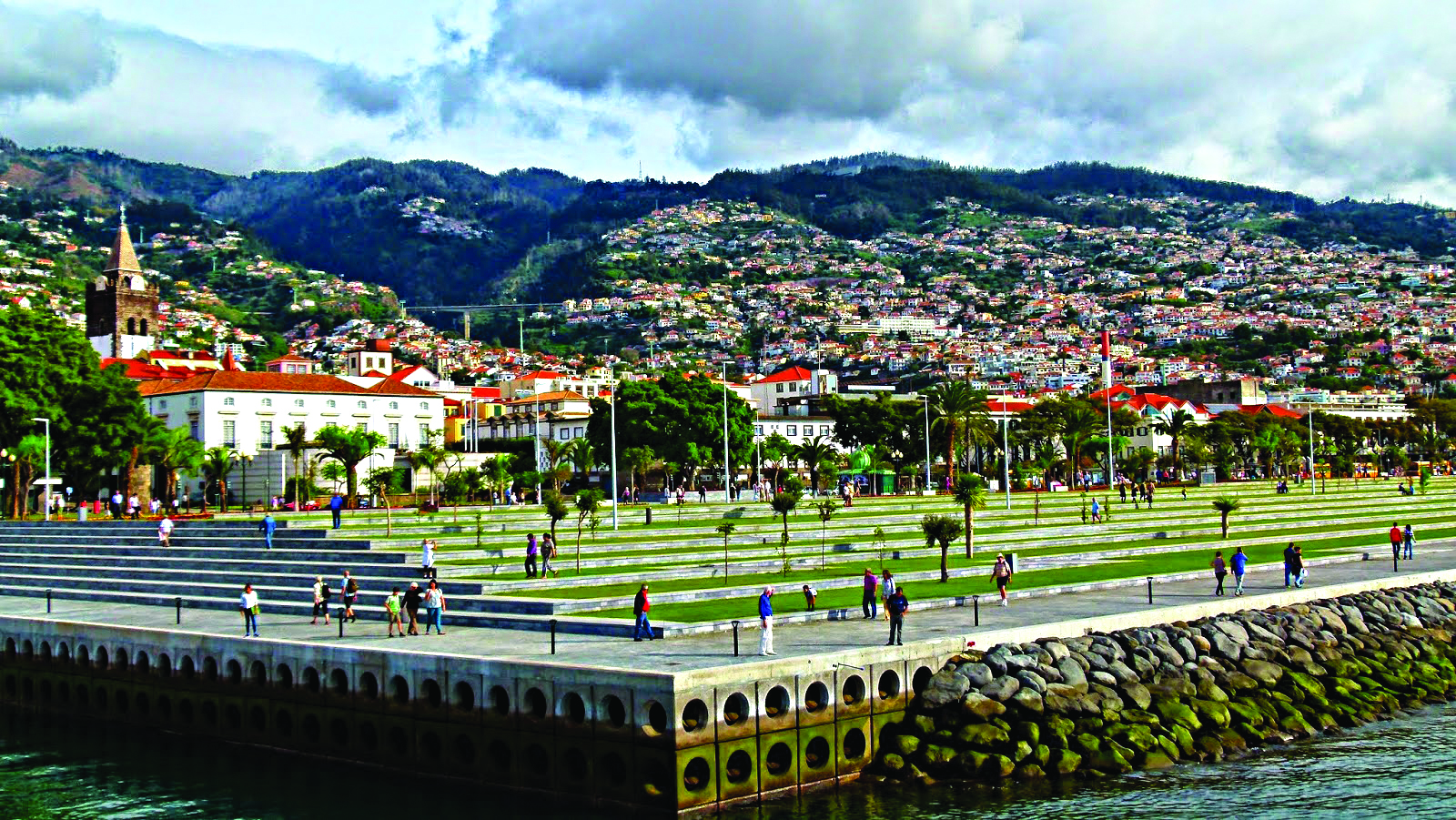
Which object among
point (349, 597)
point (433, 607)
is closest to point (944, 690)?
point (433, 607)

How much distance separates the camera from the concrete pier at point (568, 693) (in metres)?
25.7

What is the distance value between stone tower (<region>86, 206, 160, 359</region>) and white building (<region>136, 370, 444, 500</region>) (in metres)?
63.5

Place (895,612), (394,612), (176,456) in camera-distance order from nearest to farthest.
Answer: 1. (895,612)
2. (394,612)
3. (176,456)

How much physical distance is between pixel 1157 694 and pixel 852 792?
8112 mm

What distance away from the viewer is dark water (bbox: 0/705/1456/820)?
84.6 ft

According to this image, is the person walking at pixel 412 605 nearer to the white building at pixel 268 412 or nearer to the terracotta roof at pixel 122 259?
the white building at pixel 268 412

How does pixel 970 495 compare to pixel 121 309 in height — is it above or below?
below

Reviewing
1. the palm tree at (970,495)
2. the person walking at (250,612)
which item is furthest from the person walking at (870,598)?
the palm tree at (970,495)

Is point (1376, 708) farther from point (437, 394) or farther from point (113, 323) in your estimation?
point (113, 323)

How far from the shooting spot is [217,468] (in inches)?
3209

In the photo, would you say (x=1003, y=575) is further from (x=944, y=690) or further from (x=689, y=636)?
(x=689, y=636)

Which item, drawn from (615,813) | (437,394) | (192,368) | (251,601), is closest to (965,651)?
(615,813)

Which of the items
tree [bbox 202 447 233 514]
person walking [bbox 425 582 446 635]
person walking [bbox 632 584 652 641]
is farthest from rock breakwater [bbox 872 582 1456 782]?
tree [bbox 202 447 233 514]

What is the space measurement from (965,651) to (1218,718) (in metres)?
5.67
